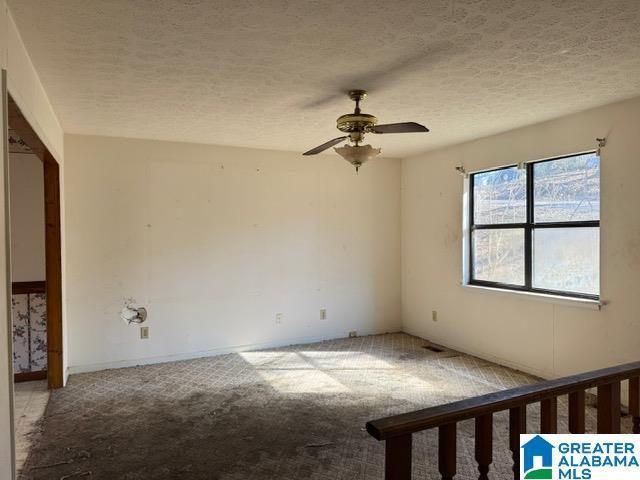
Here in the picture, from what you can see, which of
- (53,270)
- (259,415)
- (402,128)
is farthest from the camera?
(53,270)

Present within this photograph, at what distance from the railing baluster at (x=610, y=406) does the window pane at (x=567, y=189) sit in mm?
2481

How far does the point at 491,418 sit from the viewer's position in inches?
51.0

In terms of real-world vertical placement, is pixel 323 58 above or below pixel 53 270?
above

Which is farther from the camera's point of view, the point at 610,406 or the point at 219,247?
the point at 219,247

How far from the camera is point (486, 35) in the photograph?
217 centimetres

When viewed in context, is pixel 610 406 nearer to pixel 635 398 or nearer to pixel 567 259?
pixel 635 398

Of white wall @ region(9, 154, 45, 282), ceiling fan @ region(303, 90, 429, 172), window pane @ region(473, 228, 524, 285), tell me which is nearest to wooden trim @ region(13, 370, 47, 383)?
white wall @ region(9, 154, 45, 282)

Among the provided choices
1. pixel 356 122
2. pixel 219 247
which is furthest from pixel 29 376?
pixel 356 122

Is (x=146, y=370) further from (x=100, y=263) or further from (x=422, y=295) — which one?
(x=422, y=295)

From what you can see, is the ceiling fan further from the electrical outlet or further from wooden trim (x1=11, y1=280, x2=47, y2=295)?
wooden trim (x1=11, y1=280, x2=47, y2=295)

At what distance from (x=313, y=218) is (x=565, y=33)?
139 inches

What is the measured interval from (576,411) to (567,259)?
2.71m

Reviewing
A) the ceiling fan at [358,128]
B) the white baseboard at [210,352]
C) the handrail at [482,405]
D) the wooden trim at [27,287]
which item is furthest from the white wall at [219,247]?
the handrail at [482,405]

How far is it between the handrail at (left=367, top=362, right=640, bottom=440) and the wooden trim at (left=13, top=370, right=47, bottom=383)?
13.6ft
